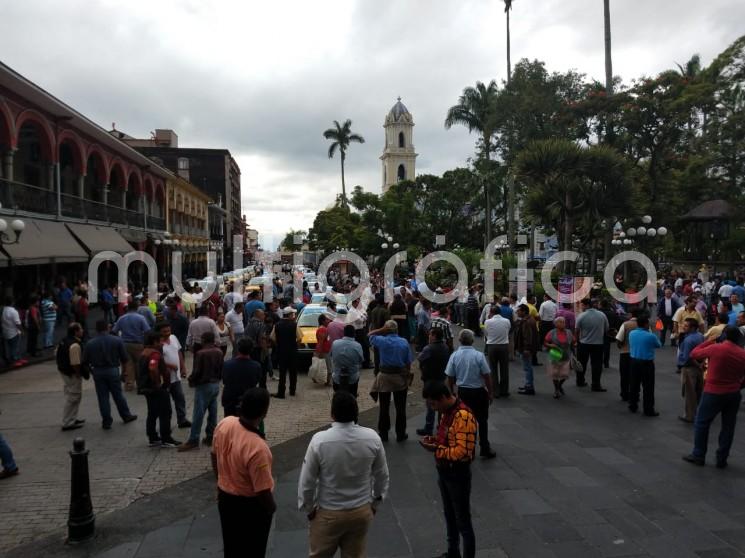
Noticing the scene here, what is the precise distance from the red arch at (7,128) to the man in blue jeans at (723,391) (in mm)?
19802

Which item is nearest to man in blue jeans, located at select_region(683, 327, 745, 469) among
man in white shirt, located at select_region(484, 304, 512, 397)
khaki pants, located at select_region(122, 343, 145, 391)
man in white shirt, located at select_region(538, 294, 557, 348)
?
man in white shirt, located at select_region(484, 304, 512, 397)

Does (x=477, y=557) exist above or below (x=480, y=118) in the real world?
below

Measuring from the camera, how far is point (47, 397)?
987 cm

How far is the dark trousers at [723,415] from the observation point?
247 inches

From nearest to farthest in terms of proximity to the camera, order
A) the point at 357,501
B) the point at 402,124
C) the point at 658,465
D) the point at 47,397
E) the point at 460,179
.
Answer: the point at 357,501, the point at 658,465, the point at 47,397, the point at 460,179, the point at 402,124

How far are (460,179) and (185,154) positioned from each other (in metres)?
43.3

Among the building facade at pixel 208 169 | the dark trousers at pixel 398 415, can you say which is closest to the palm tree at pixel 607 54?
the dark trousers at pixel 398 415

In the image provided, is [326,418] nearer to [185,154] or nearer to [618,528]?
[618,528]

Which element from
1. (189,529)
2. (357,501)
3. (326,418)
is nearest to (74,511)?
(189,529)

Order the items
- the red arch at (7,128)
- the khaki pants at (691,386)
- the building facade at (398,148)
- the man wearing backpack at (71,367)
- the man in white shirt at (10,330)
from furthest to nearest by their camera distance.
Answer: the building facade at (398,148) < the red arch at (7,128) < the man in white shirt at (10,330) < the khaki pants at (691,386) < the man wearing backpack at (71,367)

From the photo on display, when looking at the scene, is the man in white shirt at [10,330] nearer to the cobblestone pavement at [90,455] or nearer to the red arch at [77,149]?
the cobblestone pavement at [90,455]

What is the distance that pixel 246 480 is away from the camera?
11.7ft

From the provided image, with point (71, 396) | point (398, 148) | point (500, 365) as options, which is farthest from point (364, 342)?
point (398, 148)

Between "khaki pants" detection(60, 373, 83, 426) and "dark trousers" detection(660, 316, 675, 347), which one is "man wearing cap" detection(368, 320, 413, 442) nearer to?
"khaki pants" detection(60, 373, 83, 426)
